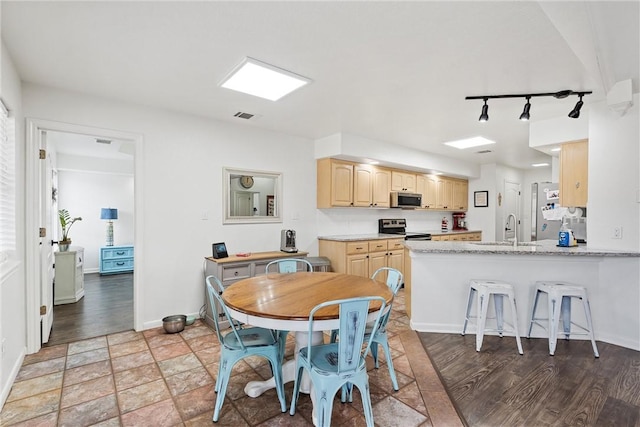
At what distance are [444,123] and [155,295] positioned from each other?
3.99 meters

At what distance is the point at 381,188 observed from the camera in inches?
217

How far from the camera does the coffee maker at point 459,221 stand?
7410mm

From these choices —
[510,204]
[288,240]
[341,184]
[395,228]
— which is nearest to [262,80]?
[288,240]

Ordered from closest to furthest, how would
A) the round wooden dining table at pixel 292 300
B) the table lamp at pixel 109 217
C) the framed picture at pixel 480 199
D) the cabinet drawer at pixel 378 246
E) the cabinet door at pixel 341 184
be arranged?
the round wooden dining table at pixel 292 300
the cabinet door at pixel 341 184
the cabinet drawer at pixel 378 246
the table lamp at pixel 109 217
the framed picture at pixel 480 199

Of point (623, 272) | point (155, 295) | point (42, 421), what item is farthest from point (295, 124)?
point (623, 272)

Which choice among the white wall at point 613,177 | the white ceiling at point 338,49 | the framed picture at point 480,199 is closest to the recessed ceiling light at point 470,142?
the white ceiling at point 338,49

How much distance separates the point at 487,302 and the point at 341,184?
8.74 ft

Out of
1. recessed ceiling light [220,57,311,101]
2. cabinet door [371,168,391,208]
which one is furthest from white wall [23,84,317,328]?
cabinet door [371,168,391,208]

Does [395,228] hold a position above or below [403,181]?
below

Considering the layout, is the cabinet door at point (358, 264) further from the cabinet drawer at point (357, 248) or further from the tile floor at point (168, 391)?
the tile floor at point (168, 391)

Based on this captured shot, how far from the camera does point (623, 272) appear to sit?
297 centimetres

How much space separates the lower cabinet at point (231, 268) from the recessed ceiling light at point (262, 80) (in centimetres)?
183

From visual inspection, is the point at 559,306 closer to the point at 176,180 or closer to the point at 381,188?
the point at 381,188

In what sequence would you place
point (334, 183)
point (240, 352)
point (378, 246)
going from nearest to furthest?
point (240, 352), point (334, 183), point (378, 246)
